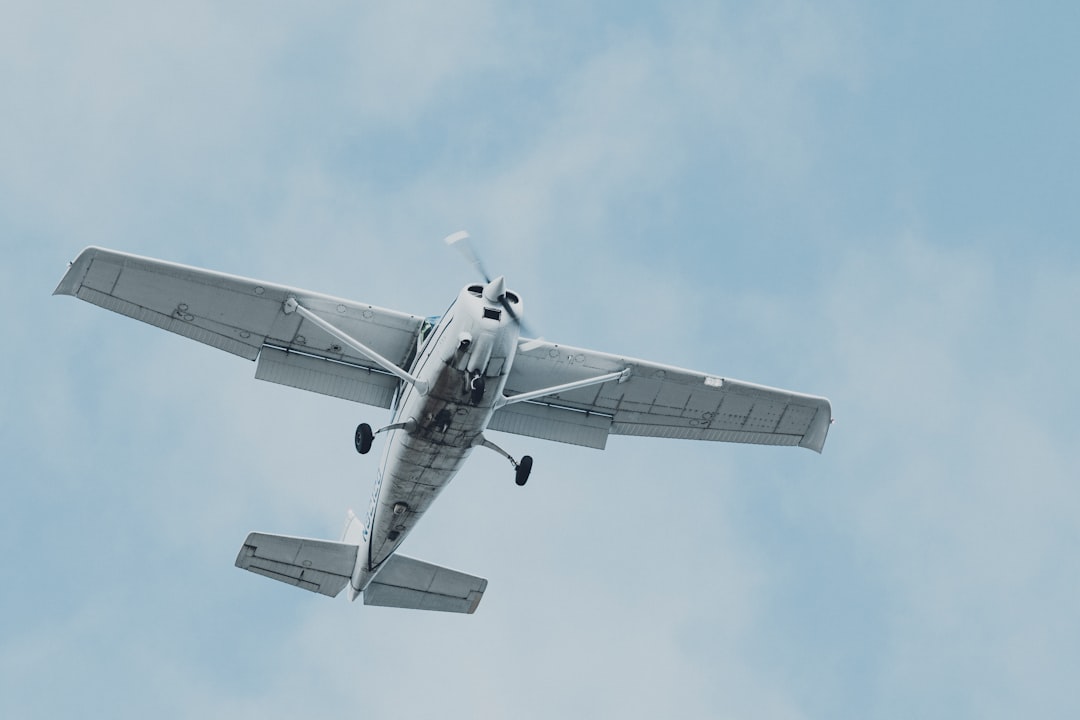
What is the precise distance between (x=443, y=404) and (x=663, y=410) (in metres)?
6.96

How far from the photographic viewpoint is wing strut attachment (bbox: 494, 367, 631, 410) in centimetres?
2759

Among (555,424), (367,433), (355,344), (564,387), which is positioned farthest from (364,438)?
(555,424)

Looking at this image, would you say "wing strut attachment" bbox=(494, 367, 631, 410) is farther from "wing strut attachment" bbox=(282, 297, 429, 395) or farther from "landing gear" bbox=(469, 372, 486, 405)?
"wing strut attachment" bbox=(282, 297, 429, 395)

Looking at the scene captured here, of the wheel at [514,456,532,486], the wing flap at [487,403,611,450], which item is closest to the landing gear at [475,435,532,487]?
the wheel at [514,456,532,486]

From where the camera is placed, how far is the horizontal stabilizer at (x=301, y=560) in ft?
104

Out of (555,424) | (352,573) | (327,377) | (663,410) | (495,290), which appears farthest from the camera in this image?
(352,573)

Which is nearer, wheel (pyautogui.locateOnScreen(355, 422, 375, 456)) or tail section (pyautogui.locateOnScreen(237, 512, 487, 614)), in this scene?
wheel (pyautogui.locateOnScreen(355, 422, 375, 456))

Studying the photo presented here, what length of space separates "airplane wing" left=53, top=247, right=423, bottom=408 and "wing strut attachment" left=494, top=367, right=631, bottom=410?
2648 mm

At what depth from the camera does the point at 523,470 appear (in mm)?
28172

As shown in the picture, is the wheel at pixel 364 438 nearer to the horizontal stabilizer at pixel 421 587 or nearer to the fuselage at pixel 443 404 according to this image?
the fuselage at pixel 443 404

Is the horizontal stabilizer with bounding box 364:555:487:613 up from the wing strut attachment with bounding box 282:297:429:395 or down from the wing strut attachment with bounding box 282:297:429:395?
down

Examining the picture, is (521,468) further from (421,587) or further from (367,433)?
(421,587)

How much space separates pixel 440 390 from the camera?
26500 mm

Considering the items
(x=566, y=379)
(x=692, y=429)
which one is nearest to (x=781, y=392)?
(x=692, y=429)
